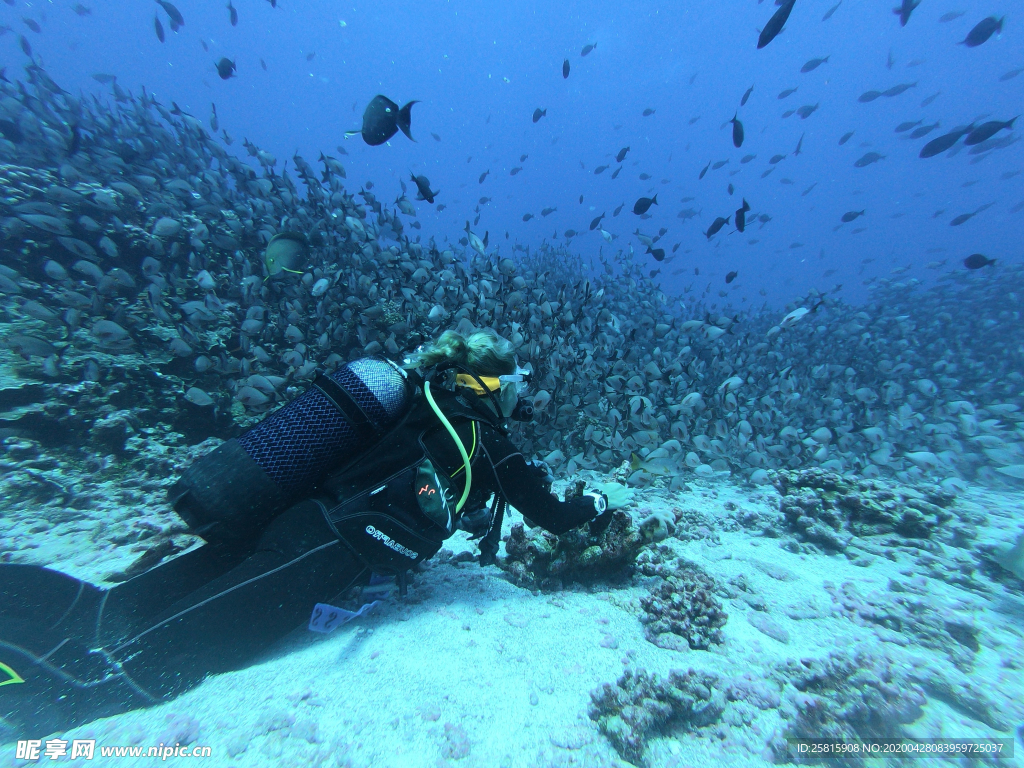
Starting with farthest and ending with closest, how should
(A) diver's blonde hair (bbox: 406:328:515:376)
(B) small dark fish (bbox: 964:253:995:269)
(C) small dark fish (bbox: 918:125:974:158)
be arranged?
(B) small dark fish (bbox: 964:253:995:269) → (C) small dark fish (bbox: 918:125:974:158) → (A) diver's blonde hair (bbox: 406:328:515:376)

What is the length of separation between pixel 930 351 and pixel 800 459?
1097 centimetres

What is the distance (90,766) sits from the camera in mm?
1676

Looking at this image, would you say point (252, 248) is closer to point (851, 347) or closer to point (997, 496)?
point (997, 496)

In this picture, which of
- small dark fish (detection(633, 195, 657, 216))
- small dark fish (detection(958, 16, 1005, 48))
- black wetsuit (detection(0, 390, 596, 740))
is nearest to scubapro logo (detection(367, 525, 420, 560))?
black wetsuit (detection(0, 390, 596, 740))

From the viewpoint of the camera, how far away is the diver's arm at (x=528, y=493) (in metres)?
2.66

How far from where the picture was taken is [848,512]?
17.0 feet

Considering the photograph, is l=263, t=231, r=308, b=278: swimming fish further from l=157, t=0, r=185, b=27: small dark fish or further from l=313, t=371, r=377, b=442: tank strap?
l=157, t=0, r=185, b=27: small dark fish

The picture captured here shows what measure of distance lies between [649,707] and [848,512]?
4671mm

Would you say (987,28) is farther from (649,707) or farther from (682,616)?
(649,707)

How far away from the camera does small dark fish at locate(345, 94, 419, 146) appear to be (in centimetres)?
513

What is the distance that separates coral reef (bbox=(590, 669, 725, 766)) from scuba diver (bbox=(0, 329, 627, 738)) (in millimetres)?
965

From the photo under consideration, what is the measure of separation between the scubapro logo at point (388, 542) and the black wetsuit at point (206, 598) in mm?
167

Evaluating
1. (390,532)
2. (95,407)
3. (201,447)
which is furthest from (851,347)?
(95,407)

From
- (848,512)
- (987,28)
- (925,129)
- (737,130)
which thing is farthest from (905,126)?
(848,512)
